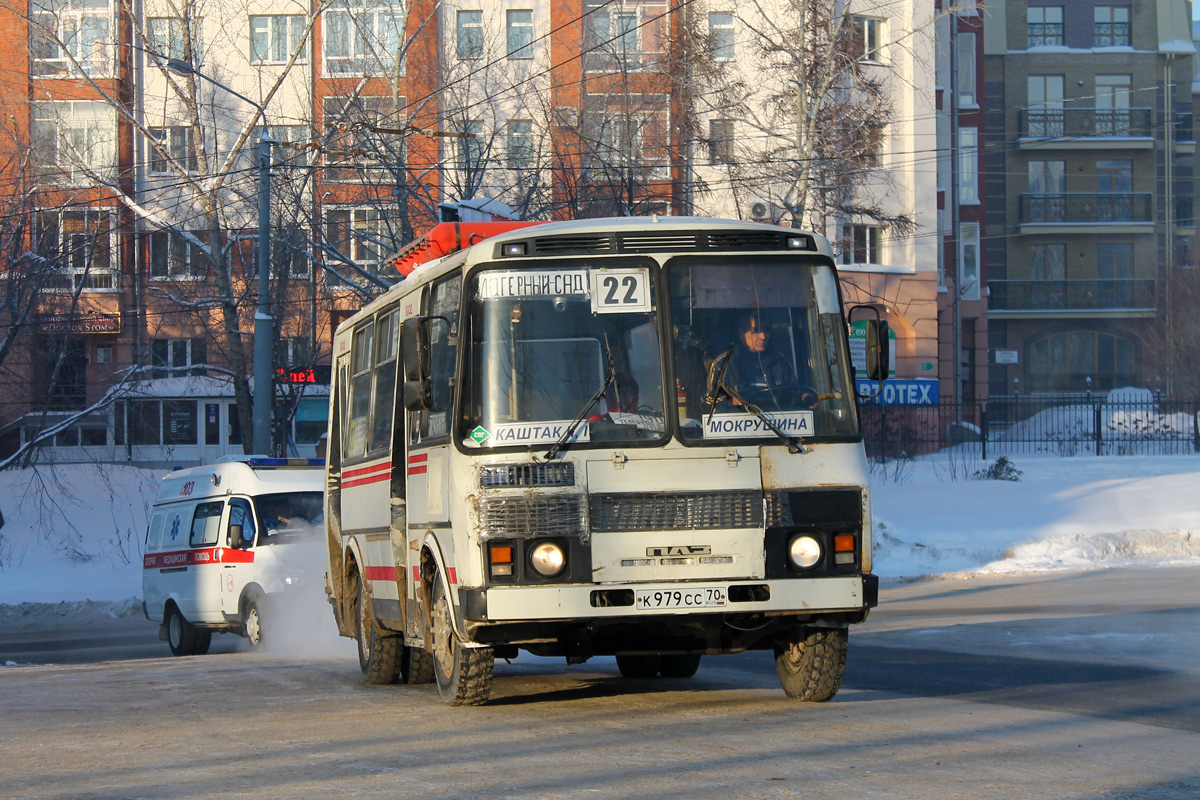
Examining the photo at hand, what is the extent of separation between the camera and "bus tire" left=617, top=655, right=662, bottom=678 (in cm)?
1094

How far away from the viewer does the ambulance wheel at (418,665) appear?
10.8 metres

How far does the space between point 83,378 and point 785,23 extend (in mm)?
24160

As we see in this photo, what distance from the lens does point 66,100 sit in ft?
133

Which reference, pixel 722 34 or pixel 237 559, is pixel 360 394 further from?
pixel 722 34

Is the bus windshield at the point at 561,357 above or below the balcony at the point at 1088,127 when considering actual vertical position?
below

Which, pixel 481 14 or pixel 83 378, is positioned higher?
pixel 481 14

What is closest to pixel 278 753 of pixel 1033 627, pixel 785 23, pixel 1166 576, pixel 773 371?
pixel 773 371

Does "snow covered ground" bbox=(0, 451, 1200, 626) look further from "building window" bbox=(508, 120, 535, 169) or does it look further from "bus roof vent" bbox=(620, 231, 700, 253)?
"bus roof vent" bbox=(620, 231, 700, 253)

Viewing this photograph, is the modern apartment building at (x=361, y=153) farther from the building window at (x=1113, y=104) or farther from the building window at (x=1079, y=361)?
the building window at (x=1113, y=104)

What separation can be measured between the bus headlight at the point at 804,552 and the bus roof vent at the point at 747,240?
173 centimetres

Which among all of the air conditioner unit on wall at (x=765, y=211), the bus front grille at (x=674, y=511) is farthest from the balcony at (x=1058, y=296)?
the bus front grille at (x=674, y=511)

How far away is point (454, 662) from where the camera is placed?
8875 mm

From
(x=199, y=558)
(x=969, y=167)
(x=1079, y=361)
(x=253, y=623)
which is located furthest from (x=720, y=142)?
(x=1079, y=361)

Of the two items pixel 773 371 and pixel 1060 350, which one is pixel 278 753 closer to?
pixel 773 371
